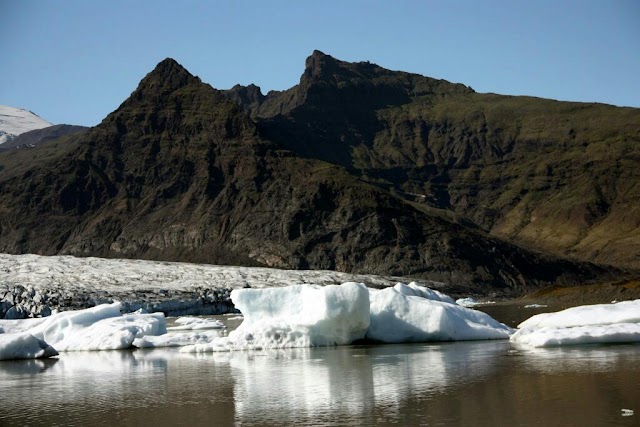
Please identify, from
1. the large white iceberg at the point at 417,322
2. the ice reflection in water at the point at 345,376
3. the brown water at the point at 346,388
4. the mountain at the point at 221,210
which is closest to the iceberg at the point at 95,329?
the brown water at the point at 346,388

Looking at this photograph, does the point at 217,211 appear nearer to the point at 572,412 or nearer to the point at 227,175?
the point at 227,175

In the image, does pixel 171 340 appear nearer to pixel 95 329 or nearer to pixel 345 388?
pixel 95 329

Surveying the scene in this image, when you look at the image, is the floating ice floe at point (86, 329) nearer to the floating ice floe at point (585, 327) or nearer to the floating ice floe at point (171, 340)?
the floating ice floe at point (171, 340)

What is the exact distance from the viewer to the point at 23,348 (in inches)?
1414

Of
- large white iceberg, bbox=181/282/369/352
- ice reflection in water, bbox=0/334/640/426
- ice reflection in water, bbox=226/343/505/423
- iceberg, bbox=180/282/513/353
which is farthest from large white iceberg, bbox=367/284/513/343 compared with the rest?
ice reflection in water, bbox=0/334/640/426

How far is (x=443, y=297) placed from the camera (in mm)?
42875

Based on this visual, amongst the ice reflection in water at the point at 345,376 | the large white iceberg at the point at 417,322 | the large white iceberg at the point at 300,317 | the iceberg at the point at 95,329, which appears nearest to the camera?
the ice reflection in water at the point at 345,376

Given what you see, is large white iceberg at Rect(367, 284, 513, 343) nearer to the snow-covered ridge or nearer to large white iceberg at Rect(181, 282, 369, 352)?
large white iceberg at Rect(181, 282, 369, 352)

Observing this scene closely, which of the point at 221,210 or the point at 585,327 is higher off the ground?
the point at 221,210

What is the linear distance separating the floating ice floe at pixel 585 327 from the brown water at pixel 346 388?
699 mm

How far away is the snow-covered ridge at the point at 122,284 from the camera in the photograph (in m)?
75.5

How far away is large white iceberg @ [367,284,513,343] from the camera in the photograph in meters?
33.9

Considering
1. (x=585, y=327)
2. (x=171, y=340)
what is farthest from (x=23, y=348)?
(x=585, y=327)

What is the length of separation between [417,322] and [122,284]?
61.9 metres
